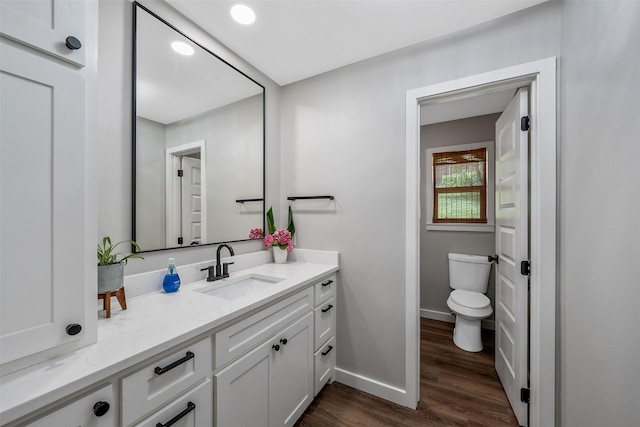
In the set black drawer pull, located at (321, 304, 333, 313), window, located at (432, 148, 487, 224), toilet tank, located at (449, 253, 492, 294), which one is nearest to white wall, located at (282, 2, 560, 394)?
black drawer pull, located at (321, 304, 333, 313)

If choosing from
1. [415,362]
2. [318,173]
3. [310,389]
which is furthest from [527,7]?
[310,389]

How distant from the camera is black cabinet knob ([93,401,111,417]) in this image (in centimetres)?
66

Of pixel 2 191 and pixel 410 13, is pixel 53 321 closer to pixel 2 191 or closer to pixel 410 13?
pixel 2 191

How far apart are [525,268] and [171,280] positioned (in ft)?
6.58

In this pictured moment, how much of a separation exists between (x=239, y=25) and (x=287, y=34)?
297mm

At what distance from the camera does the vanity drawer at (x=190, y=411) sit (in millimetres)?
815

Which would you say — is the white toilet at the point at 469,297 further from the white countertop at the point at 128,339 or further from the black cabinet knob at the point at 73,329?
the black cabinet knob at the point at 73,329

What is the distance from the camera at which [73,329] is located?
74cm

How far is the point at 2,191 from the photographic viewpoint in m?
0.64

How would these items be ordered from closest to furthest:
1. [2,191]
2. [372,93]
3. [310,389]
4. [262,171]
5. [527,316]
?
[2,191] < [527,316] < [310,389] < [372,93] < [262,171]

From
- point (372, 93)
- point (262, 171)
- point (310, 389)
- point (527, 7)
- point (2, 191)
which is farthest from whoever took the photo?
point (262, 171)

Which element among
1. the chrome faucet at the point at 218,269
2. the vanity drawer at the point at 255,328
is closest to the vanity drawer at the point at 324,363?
the vanity drawer at the point at 255,328

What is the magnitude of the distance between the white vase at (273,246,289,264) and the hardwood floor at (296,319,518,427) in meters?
1.00

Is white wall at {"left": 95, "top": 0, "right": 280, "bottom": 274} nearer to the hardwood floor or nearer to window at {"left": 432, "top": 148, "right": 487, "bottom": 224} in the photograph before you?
the hardwood floor
